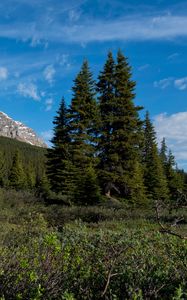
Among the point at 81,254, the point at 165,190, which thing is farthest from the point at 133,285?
the point at 165,190

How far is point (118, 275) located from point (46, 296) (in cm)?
78

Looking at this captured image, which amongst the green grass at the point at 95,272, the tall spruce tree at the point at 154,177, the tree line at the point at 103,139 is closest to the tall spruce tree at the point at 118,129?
the tree line at the point at 103,139

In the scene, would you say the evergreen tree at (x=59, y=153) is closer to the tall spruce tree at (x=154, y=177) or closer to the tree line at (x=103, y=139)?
the tree line at (x=103, y=139)

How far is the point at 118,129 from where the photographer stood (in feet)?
111

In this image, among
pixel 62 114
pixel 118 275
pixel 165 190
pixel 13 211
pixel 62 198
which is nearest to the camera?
pixel 118 275

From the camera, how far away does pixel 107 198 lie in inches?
1227

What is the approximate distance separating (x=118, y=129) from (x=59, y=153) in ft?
20.2

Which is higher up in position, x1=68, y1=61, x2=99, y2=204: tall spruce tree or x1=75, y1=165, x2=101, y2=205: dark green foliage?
x1=68, y1=61, x2=99, y2=204: tall spruce tree

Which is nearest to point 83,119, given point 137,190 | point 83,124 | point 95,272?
point 83,124

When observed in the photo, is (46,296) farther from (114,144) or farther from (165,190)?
(165,190)

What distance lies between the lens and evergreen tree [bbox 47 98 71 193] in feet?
116

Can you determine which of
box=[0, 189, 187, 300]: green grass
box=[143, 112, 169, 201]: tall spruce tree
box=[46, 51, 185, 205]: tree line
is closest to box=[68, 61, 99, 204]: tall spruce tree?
box=[46, 51, 185, 205]: tree line

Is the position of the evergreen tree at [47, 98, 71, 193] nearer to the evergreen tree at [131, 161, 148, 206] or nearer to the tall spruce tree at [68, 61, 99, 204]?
the tall spruce tree at [68, 61, 99, 204]

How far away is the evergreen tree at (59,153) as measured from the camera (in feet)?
116
